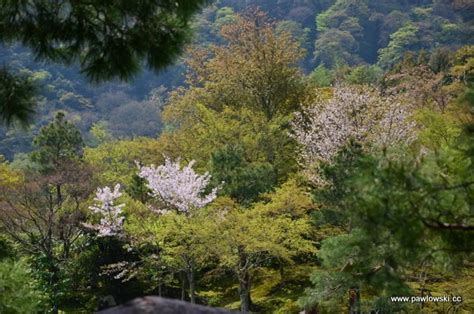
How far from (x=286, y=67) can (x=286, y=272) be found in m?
9.14

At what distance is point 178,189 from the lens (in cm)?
1345

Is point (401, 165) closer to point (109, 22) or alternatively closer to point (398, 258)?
point (398, 258)

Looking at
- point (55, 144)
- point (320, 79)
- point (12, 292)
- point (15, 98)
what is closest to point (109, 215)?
point (55, 144)

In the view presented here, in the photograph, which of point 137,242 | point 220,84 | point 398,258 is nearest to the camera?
point 398,258

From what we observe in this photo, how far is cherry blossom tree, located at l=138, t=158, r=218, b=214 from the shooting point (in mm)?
13305

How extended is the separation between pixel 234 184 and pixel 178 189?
1.76 meters

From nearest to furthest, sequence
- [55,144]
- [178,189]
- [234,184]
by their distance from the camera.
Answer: [178,189], [234,184], [55,144]

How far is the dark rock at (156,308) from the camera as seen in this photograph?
8.92ft

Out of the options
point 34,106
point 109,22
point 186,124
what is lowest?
point 186,124

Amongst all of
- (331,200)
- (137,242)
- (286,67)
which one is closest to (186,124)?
(286,67)

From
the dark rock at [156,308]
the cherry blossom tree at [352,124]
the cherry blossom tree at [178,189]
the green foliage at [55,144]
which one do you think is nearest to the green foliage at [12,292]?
the dark rock at [156,308]

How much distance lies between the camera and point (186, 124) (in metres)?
23.4

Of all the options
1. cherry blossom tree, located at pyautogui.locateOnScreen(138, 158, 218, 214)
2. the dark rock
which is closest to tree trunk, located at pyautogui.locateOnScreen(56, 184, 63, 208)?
cherry blossom tree, located at pyautogui.locateOnScreen(138, 158, 218, 214)

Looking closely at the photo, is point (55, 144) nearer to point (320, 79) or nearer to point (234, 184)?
point (234, 184)
